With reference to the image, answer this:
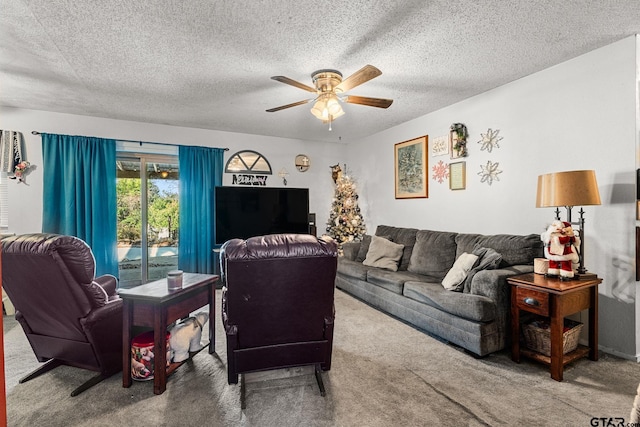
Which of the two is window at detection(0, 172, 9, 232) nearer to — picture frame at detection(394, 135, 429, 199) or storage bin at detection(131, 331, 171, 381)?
storage bin at detection(131, 331, 171, 381)

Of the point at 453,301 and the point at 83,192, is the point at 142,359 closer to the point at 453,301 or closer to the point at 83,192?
the point at 453,301

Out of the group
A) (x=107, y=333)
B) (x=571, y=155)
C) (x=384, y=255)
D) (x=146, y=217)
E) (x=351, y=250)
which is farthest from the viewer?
(x=146, y=217)

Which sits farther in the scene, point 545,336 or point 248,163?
point 248,163

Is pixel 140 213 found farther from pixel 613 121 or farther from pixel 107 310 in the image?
pixel 613 121

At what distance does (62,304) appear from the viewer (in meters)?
2.14

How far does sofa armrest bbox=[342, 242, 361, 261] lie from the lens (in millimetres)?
4968

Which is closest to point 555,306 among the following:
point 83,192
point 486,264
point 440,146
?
point 486,264

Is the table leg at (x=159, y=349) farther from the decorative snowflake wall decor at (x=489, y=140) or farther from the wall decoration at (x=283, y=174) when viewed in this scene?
the wall decoration at (x=283, y=174)

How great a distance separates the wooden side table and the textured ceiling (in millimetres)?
1947

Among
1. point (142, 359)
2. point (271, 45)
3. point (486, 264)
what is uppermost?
point (271, 45)

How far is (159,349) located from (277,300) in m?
0.92

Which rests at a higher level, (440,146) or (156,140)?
(156,140)

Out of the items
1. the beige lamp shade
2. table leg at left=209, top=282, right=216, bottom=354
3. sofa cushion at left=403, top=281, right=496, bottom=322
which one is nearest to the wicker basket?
sofa cushion at left=403, top=281, right=496, bottom=322

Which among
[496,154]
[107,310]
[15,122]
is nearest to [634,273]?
[496,154]
